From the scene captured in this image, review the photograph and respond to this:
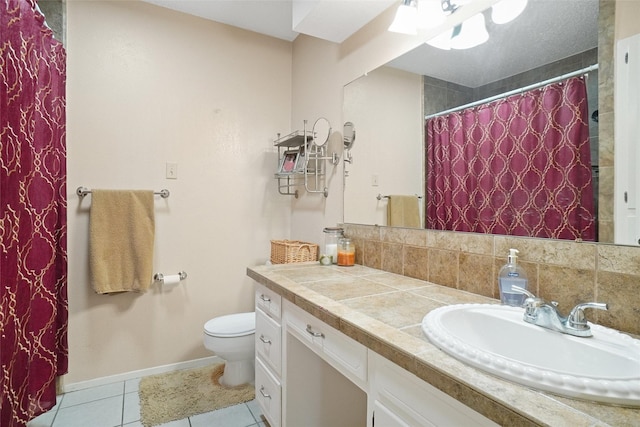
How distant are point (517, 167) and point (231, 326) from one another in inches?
67.9

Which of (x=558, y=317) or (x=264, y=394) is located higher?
(x=558, y=317)

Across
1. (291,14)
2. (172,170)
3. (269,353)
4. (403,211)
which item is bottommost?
(269,353)

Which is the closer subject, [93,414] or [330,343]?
[330,343]

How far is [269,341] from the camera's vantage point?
1485 millimetres

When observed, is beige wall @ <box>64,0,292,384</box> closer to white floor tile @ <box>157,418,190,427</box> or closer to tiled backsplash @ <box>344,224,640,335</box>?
white floor tile @ <box>157,418,190,427</box>

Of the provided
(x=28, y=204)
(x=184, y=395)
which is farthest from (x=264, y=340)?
(x=28, y=204)

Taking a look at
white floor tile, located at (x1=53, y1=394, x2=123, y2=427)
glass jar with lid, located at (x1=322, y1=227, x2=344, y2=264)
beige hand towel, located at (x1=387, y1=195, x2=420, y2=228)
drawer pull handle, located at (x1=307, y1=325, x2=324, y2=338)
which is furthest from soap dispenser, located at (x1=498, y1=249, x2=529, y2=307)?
white floor tile, located at (x1=53, y1=394, x2=123, y2=427)

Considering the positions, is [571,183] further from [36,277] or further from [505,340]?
[36,277]

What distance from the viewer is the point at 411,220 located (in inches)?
58.0

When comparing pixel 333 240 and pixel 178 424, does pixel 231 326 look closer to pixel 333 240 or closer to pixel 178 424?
pixel 178 424

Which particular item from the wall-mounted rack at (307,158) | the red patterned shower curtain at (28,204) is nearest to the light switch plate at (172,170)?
the red patterned shower curtain at (28,204)

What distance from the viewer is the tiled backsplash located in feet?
2.68

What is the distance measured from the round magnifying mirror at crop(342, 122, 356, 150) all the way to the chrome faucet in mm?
1267

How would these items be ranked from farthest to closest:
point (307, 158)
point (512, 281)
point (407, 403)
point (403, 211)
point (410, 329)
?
point (307, 158)
point (403, 211)
point (512, 281)
point (410, 329)
point (407, 403)
